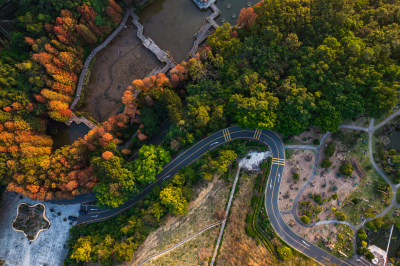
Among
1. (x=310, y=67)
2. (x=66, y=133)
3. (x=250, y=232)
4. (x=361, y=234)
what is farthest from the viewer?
(x=66, y=133)

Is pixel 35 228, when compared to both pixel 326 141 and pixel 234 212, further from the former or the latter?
pixel 326 141

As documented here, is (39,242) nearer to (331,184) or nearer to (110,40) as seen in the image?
(110,40)

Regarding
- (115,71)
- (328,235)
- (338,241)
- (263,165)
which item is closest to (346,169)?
(328,235)

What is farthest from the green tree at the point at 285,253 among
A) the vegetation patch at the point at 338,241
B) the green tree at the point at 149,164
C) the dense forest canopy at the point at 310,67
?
the green tree at the point at 149,164

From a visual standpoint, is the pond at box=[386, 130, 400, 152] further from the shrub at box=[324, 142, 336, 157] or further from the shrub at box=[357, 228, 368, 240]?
the shrub at box=[357, 228, 368, 240]

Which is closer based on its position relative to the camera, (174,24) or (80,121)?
(80,121)

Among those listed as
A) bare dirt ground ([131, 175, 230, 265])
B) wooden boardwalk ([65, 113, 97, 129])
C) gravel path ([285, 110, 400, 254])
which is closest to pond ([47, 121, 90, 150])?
wooden boardwalk ([65, 113, 97, 129])

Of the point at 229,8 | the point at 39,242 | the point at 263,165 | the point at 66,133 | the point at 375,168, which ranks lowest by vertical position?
the point at 375,168
